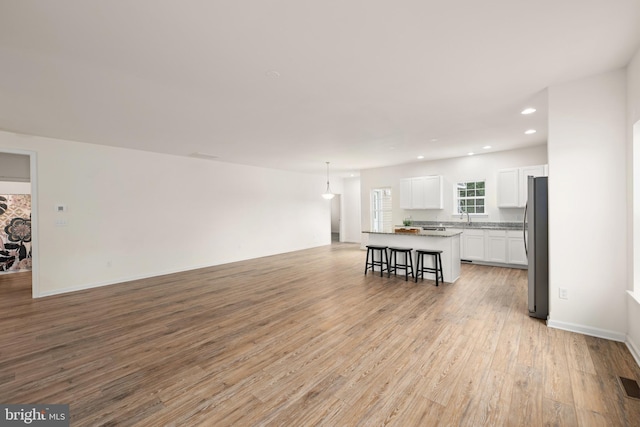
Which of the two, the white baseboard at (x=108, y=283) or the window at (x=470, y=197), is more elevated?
the window at (x=470, y=197)

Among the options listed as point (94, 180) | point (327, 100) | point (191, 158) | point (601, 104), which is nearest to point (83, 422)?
point (327, 100)

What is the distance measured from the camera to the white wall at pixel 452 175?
645cm

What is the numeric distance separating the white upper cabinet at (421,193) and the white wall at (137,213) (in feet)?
14.0

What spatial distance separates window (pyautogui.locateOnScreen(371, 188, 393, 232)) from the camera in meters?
9.29

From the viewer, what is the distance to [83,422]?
1.82 meters

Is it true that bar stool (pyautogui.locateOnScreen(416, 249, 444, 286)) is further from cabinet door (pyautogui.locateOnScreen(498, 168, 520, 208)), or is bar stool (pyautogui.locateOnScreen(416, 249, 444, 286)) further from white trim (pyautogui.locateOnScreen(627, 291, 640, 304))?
cabinet door (pyautogui.locateOnScreen(498, 168, 520, 208))

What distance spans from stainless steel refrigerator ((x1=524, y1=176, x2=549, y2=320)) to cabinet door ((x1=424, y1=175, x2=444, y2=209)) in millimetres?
3936

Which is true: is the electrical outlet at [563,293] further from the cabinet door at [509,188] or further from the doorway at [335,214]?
the doorway at [335,214]

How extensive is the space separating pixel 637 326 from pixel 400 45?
343 centimetres

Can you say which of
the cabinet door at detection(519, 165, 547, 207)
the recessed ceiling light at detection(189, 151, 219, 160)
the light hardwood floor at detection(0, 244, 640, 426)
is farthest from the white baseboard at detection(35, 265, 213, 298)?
the cabinet door at detection(519, 165, 547, 207)

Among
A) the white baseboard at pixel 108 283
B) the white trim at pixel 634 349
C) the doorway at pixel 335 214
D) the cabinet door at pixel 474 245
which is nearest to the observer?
the white trim at pixel 634 349

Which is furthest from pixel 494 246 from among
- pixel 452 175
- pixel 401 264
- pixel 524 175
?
pixel 401 264

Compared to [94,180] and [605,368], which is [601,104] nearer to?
[605,368]

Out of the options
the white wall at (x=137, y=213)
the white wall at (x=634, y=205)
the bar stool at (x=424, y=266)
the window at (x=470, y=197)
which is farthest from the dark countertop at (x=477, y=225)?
the white wall at (x=137, y=213)
